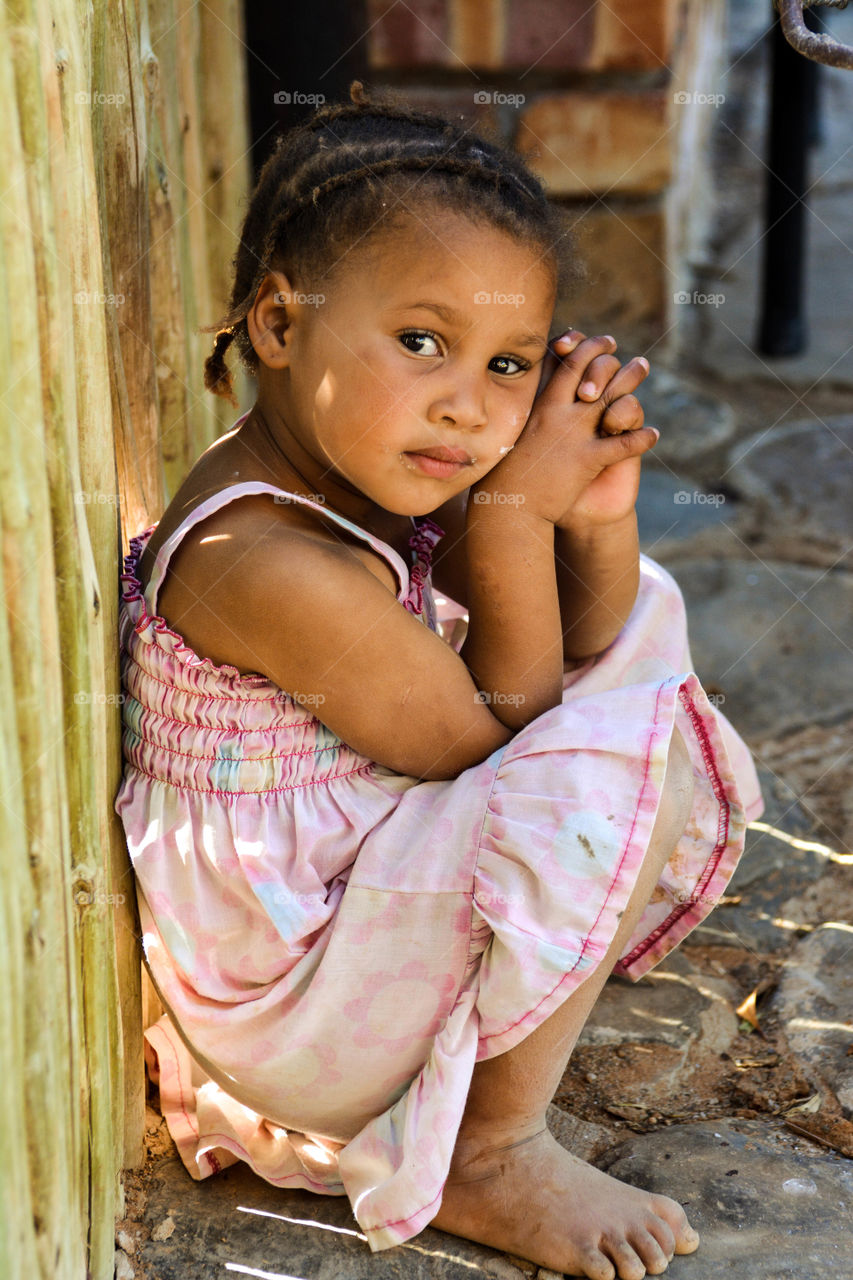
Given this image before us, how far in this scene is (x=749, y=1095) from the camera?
1760mm

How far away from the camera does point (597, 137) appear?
3689mm

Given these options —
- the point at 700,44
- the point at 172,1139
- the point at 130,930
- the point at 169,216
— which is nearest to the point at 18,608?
the point at 130,930

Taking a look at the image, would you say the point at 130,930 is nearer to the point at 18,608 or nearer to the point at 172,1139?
the point at 172,1139

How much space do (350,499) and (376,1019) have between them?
65 cm

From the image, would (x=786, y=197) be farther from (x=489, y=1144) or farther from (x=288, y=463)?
(x=489, y=1144)

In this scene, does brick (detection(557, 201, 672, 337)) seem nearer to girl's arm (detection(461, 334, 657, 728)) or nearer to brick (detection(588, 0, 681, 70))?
brick (detection(588, 0, 681, 70))

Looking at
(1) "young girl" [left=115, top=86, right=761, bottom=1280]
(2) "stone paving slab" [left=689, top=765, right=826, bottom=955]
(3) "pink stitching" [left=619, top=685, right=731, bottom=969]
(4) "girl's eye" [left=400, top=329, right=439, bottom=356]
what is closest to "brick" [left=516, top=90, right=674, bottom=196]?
(2) "stone paving slab" [left=689, top=765, right=826, bottom=955]

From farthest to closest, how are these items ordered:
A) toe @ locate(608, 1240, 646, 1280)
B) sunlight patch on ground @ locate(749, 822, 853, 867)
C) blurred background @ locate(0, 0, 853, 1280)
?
sunlight patch on ground @ locate(749, 822, 853, 867) < toe @ locate(608, 1240, 646, 1280) < blurred background @ locate(0, 0, 853, 1280)

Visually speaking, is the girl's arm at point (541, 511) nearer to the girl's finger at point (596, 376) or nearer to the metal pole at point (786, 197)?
the girl's finger at point (596, 376)

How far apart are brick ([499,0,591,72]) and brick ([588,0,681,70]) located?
0.02 m

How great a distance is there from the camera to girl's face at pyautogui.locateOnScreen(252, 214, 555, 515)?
1.54 metres

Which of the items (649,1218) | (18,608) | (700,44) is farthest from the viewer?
(700,44)

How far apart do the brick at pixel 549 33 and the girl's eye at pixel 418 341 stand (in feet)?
7.78

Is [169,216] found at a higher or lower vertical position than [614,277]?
higher
